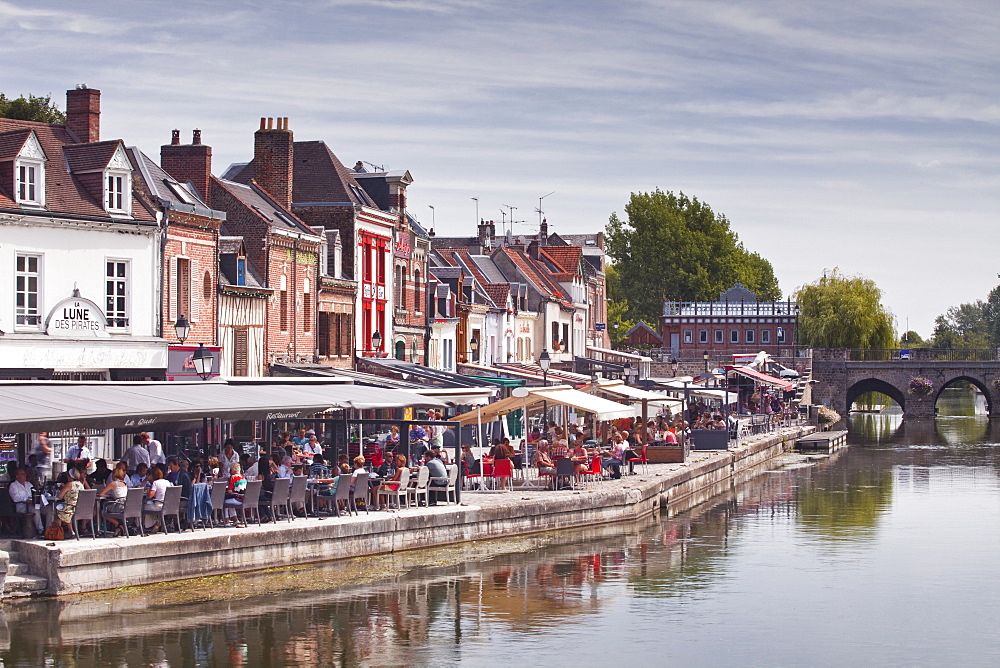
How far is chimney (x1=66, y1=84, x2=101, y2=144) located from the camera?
122ft

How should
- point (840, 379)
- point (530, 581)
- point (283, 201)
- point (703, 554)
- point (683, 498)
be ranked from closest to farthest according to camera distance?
point (530, 581)
point (703, 554)
point (683, 498)
point (283, 201)
point (840, 379)

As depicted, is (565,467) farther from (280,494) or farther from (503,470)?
(280,494)

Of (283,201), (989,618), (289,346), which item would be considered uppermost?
(283,201)

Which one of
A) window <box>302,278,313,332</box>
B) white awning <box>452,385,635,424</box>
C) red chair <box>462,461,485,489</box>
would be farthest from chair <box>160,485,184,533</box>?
window <box>302,278,313,332</box>

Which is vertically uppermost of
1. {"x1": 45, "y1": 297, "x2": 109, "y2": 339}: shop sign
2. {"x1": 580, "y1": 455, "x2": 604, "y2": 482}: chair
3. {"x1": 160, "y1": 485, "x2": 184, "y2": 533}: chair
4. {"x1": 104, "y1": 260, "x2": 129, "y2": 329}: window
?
{"x1": 104, "y1": 260, "x2": 129, "y2": 329}: window

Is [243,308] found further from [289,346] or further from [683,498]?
[683,498]

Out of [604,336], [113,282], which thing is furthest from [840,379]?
[113,282]

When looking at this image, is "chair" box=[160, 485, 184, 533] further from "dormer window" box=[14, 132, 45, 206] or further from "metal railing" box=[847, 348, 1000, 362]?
"metal railing" box=[847, 348, 1000, 362]

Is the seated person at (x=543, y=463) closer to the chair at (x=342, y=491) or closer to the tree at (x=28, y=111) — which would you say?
the chair at (x=342, y=491)

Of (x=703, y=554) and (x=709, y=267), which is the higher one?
(x=709, y=267)

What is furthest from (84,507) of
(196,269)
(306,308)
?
(306,308)

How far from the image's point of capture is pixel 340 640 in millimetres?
18781

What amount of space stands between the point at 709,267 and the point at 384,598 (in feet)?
333

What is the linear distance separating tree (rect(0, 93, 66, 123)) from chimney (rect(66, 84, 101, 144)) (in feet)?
32.3
